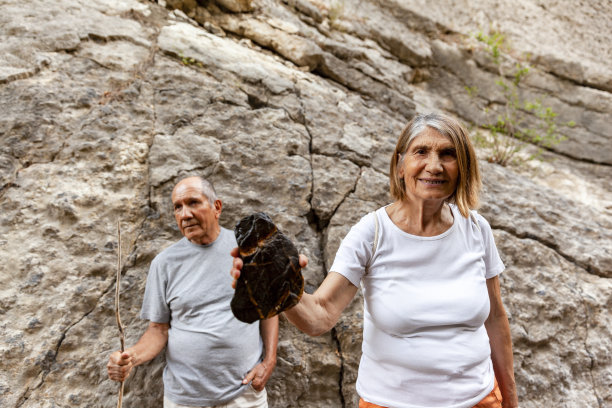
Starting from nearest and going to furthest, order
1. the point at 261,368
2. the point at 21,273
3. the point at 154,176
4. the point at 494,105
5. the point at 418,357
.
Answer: the point at 418,357, the point at 261,368, the point at 21,273, the point at 154,176, the point at 494,105

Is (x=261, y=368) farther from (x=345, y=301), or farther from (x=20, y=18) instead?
(x=20, y=18)

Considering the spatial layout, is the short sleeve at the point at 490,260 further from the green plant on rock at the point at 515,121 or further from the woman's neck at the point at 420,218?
the green plant on rock at the point at 515,121

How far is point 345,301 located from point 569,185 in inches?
162

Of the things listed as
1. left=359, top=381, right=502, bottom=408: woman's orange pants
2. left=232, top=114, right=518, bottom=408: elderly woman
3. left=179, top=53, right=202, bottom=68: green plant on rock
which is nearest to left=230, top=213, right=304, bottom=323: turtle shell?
left=232, top=114, right=518, bottom=408: elderly woman

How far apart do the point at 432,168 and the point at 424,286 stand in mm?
395

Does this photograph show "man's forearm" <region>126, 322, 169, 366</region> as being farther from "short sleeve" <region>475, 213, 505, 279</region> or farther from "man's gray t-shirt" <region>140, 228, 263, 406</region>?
"short sleeve" <region>475, 213, 505, 279</region>

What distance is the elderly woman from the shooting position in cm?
114

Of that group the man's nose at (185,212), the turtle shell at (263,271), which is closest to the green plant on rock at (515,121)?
the man's nose at (185,212)

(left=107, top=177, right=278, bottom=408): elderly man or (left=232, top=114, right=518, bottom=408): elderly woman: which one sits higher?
(left=232, top=114, right=518, bottom=408): elderly woman

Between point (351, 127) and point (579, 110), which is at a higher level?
point (579, 110)

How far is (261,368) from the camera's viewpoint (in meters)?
1.77

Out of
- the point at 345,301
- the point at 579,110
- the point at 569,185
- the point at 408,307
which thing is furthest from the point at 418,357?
the point at 579,110

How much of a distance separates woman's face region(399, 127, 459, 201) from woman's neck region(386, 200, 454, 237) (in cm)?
4

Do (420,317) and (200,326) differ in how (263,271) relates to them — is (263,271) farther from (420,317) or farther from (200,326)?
(200,326)
